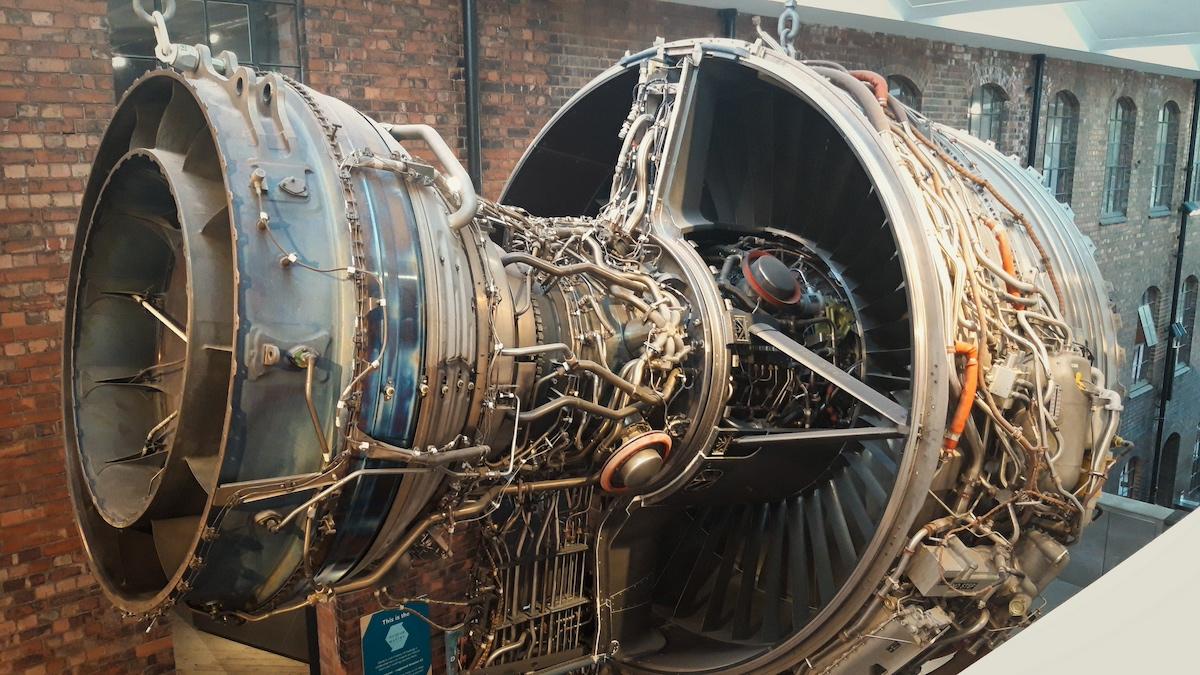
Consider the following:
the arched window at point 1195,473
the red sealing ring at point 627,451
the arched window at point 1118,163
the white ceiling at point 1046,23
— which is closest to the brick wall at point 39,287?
the red sealing ring at point 627,451

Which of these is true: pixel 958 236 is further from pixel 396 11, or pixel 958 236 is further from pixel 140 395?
pixel 396 11

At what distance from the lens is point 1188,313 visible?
7824 millimetres

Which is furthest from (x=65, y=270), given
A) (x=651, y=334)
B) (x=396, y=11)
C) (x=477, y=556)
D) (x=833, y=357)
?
(x=833, y=357)

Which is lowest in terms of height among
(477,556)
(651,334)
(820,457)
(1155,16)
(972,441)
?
(477,556)

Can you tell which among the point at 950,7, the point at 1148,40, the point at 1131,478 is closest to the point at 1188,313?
the point at 1131,478

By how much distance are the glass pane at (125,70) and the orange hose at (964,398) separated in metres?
3.52

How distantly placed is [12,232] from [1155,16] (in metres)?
5.14

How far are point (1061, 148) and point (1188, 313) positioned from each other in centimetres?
252

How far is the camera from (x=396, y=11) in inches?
180

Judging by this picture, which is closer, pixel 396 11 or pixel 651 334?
pixel 651 334

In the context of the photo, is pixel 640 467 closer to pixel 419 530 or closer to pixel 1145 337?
pixel 419 530

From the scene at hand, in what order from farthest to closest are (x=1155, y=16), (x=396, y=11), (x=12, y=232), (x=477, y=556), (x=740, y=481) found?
1. (x=396, y=11)
2. (x=1155, y=16)
3. (x=12, y=232)
4. (x=740, y=481)
5. (x=477, y=556)

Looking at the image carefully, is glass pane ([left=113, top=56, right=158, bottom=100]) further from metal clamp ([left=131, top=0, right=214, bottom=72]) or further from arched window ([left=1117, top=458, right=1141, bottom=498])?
arched window ([left=1117, top=458, right=1141, bottom=498])

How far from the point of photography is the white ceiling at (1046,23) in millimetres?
4254
